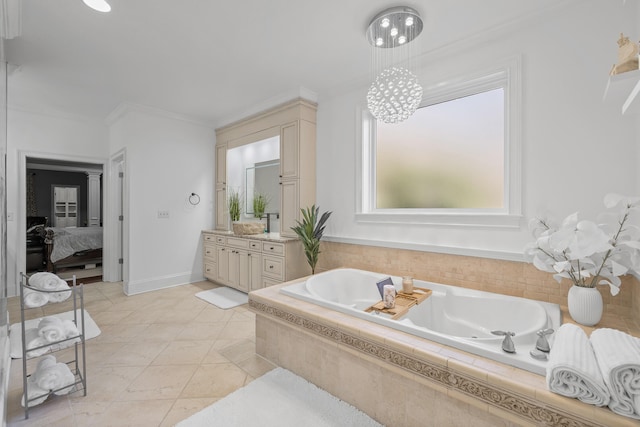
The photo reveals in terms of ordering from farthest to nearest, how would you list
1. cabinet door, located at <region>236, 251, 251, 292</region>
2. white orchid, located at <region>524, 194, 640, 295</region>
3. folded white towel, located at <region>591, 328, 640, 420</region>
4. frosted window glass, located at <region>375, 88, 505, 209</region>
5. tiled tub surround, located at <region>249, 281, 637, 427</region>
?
1. cabinet door, located at <region>236, 251, 251, 292</region>
2. frosted window glass, located at <region>375, 88, 505, 209</region>
3. white orchid, located at <region>524, 194, 640, 295</region>
4. tiled tub surround, located at <region>249, 281, 637, 427</region>
5. folded white towel, located at <region>591, 328, 640, 420</region>

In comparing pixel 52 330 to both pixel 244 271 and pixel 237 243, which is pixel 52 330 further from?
pixel 237 243

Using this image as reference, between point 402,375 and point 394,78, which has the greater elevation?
point 394,78

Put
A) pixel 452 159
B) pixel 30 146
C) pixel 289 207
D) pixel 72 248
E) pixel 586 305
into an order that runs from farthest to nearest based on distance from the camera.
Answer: pixel 72 248
pixel 30 146
pixel 289 207
pixel 452 159
pixel 586 305

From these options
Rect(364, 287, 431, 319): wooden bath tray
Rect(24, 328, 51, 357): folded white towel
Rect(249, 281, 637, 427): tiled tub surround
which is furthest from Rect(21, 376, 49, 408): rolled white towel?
Rect(364, 287, 431, 319): wooden bath tray

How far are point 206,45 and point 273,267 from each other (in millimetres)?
2283

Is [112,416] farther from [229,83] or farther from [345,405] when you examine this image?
[229,83]

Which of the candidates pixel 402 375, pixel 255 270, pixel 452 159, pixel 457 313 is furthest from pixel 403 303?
pixel 255 270

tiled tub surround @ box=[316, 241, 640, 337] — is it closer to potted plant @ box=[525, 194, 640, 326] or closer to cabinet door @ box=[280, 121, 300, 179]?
potted plant @ box=[525, 194, 640, 326]

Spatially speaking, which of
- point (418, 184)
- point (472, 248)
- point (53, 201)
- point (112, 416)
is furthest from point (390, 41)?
point (53, 201)

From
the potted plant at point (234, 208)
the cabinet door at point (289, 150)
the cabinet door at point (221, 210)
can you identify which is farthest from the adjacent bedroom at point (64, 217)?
the cabinet door at point (289, 150)

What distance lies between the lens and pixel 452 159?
2.62 metres

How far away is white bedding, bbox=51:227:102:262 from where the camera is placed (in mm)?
4766

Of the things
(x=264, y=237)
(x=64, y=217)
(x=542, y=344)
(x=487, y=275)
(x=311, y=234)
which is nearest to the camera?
(x=542, y=344)

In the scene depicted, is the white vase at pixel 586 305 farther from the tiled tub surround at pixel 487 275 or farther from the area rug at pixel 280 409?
the area rug at pixel 280 409
